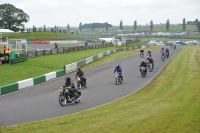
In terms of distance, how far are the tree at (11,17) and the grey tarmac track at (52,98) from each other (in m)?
80.8

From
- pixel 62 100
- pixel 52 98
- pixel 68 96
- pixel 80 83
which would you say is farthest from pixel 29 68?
pixel 62 100

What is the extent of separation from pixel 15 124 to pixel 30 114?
232cm

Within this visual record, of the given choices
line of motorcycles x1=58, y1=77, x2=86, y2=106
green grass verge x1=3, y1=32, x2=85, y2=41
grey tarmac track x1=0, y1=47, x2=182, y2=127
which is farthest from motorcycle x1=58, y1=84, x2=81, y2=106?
green grass verge x1=3, y1=32, x2=85, y2=41

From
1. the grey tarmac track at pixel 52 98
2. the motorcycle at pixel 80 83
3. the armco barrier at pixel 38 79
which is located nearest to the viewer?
the grey tarmac track at pixel 52 98

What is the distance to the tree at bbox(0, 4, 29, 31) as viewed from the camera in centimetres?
10962

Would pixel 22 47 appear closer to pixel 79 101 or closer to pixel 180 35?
pixel 79 101

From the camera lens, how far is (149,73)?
36.5 metres

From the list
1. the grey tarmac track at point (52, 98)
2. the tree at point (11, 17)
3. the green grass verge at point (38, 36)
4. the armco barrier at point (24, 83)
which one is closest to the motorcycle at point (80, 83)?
the grey tarmac track at point (52, 98)

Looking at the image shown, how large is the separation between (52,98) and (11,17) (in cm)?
9282

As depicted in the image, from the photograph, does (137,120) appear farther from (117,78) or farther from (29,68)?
(29,68)

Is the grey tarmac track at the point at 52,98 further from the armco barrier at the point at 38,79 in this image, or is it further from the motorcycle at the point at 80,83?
the armco barrier at the point at 38,79

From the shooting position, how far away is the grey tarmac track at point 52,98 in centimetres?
1705

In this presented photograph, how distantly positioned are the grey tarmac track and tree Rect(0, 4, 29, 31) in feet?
265

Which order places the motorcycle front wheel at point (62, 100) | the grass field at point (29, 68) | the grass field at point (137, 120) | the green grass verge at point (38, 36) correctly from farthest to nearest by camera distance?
the green grass verge at point (38, 36)
the grass field at point (29, 68)
the motorcycle front wheel at point (62, 100)
the grass field at point (137, 120)
